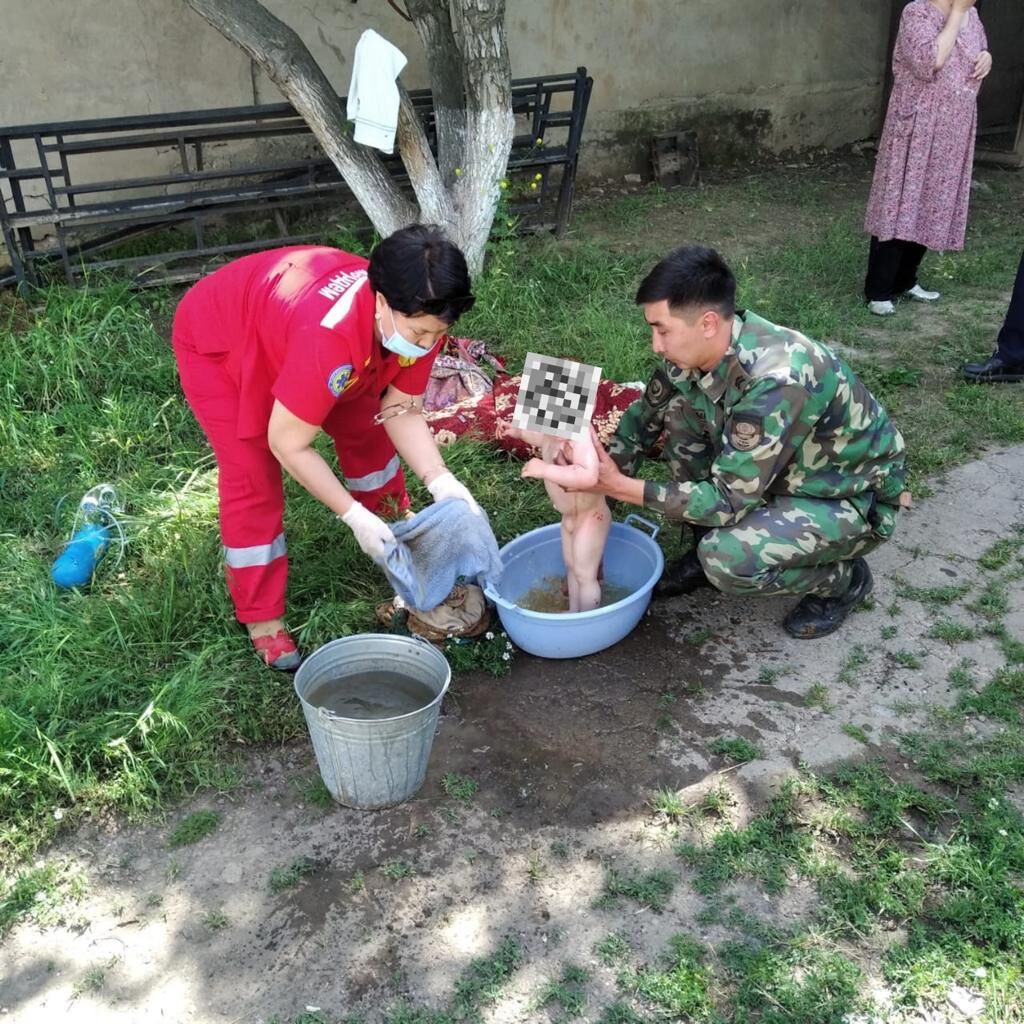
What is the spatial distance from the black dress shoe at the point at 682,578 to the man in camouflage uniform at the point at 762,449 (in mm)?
349

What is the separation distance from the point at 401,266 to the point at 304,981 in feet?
5.32

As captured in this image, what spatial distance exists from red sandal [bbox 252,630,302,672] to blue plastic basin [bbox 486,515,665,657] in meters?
0.66

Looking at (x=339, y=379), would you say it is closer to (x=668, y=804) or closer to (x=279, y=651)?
(x=279, y=651)

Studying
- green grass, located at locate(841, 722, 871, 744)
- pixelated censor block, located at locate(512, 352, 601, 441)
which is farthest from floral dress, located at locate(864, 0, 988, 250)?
green grass, located at locate(841, 722, 871, 744)

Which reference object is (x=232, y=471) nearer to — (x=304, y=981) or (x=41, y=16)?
(x=304, y=981)

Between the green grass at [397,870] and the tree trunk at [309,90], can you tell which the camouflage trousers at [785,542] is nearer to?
the green grass at [397,870]

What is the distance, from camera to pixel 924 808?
2529mm

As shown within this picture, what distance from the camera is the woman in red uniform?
7.93 feet

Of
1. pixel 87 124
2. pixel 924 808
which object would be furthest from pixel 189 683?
pixel 87 124

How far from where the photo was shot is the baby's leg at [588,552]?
3086mm

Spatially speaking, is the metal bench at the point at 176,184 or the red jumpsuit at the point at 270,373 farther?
the metal bench at the point at 176,184

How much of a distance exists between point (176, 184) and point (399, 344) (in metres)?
4.37

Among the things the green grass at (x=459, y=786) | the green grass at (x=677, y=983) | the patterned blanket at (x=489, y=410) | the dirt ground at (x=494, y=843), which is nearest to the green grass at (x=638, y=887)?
the dirt ground at (x=494, y=843)

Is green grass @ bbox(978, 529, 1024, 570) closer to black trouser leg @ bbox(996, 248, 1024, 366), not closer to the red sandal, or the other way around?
black trouser leg @ bbox(996, 248, 1024, 366)
